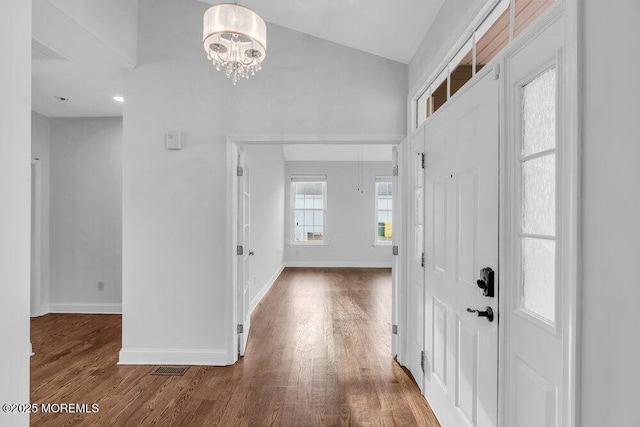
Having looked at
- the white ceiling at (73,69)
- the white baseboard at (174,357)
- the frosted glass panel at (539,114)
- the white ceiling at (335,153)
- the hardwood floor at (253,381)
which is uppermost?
the white ceiling at (335,153)

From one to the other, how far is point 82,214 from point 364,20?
167 inches

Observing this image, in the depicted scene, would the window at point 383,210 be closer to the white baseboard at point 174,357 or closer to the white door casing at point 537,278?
the white baseboard at point 174,357

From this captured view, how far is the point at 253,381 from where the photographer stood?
288 cm

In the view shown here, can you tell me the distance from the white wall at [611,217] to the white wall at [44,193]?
5.58m

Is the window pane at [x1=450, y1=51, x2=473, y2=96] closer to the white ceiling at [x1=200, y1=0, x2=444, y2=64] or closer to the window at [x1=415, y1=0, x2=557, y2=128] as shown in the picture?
the window at [x1=415, y1=0, x2=557, y2=128]

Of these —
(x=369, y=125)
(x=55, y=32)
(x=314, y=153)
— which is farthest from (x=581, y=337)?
(x=314, y=153)

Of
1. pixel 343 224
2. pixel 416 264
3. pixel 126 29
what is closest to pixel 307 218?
pixel 343 224

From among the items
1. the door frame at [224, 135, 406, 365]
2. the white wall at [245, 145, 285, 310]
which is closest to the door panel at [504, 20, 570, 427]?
the door frame at [224, 135, 406, 365]

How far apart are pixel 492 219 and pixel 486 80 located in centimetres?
67

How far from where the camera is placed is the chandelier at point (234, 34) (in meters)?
2.10

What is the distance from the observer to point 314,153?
8594 millimetres

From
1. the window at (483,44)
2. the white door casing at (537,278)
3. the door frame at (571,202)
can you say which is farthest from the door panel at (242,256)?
the door frame at (571,202)

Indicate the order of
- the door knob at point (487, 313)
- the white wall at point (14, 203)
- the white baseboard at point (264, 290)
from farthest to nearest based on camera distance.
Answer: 1. the white baseboard at point (264, 290)
2. the door knob at point (487, 313)
3. the white wall at point (14, 203)

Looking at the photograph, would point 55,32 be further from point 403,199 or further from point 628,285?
point 628,285
